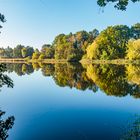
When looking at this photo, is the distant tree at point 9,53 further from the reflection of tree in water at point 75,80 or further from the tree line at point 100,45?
the reflection of tree in water at point 75,80

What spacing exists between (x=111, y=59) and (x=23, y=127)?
231 feet

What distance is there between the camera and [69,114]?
1970 centimetres

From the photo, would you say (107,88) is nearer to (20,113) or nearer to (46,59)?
(20,113)

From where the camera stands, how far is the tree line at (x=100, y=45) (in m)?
83.9

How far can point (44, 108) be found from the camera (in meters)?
22.2

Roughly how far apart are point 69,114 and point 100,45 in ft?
221

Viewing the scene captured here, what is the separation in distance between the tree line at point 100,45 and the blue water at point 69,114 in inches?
1864

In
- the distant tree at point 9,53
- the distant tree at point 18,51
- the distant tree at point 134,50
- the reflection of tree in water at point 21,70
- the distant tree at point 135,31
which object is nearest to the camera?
the reflection of tree in water at point 21,70

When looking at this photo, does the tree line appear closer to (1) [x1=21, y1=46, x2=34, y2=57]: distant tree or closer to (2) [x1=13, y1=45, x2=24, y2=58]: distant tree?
(1) [x1=21, y1=46, x2=34, y2=57]: distant tree

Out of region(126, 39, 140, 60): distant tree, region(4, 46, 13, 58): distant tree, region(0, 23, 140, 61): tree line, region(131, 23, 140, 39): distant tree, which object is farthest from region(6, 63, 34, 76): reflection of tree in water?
region(4, 46, 13, 58): distant tree

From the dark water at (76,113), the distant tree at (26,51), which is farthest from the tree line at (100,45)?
the dark water at (76,113)

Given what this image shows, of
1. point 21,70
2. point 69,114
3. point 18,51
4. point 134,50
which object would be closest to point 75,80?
point 69,114

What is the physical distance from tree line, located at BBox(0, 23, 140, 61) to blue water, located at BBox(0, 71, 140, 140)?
47.3 meters

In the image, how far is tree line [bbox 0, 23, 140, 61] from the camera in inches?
3302
